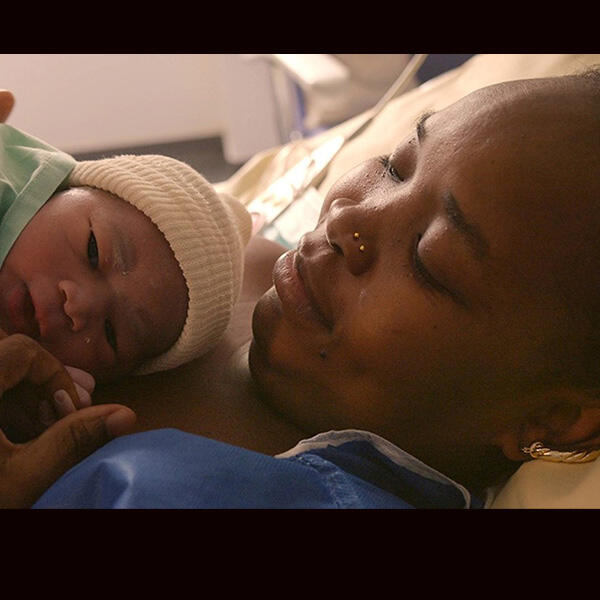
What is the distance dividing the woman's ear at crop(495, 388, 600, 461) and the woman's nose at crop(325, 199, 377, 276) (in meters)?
0.22

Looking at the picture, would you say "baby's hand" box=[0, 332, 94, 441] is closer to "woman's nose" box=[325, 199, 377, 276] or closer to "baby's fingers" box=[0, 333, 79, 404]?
"baby's fingers" box=[0, 333, 79, 404]

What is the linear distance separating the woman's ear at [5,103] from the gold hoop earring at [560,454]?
0.79 m

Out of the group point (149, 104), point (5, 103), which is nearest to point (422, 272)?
point (5, 103)

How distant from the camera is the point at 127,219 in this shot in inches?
37.7

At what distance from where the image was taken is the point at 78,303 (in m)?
0.88

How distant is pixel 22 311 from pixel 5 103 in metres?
0.35

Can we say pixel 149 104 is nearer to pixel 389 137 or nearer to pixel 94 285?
pixel 389 137

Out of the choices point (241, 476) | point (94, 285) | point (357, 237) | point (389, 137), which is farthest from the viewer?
point (389, 137)

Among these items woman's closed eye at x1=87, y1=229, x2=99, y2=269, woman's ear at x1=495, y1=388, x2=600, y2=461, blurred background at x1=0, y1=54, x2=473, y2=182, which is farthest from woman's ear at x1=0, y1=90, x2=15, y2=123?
blurred background at x1=0, y1=54, x2=473, y2=182

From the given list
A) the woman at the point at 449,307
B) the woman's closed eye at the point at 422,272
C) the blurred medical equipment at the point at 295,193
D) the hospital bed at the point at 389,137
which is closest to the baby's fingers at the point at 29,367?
the woman at the point at 449,307

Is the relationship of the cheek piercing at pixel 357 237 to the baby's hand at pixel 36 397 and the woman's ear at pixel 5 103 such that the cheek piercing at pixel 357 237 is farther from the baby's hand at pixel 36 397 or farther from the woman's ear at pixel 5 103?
the woman's ear at pixel 5 103
